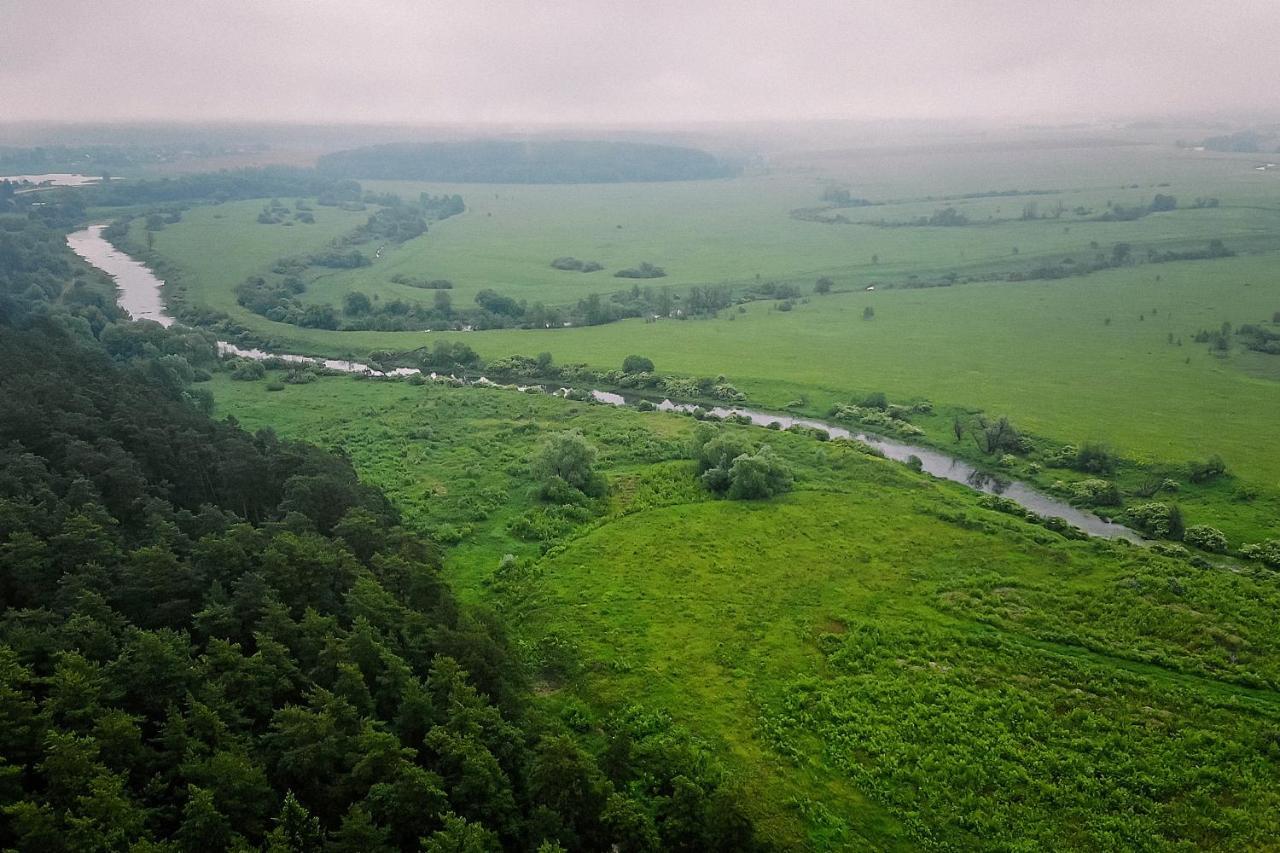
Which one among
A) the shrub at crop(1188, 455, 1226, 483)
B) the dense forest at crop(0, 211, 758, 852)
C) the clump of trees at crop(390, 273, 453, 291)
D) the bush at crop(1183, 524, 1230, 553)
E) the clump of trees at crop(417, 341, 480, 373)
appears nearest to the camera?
the dense forest at crop(0, 211, 758, 852)

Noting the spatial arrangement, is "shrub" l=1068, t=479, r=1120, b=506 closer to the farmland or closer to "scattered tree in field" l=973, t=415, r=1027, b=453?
the farmland

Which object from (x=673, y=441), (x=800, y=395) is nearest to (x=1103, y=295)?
(x=800, y=395)

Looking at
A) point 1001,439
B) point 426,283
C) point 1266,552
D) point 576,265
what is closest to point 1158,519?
point 1266,552

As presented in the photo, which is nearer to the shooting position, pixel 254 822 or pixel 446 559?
pixel 254 822

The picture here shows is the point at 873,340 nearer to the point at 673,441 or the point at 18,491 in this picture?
the point at 673,441

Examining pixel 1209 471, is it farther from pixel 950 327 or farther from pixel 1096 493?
pixel 950 327

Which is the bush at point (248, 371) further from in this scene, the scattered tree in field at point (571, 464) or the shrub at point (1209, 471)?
the shrub at point (1209, 471)

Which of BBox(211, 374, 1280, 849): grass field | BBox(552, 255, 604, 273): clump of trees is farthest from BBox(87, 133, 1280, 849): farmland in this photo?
BBox(552, 255, 604, 273): clump of trees

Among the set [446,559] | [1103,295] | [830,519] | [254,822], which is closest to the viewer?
[254,822]
